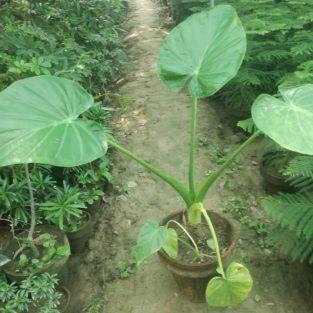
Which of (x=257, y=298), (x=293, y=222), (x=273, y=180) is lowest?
(x=257, y=298)

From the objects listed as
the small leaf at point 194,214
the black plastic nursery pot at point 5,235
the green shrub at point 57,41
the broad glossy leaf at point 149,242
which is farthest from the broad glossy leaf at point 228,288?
the green shrub at point 57,41

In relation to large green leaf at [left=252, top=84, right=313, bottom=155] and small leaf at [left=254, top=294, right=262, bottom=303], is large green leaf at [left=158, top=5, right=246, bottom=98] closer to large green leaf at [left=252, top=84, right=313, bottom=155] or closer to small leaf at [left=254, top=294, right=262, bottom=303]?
large green leaf at [left=252, top=84, right=313, bottom=155]

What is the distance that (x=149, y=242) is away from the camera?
6.22 ft

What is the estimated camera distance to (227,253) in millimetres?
2191

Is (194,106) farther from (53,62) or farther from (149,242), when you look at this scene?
(53,62)

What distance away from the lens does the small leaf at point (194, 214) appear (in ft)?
7.13

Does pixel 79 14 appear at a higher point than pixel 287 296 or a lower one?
higher

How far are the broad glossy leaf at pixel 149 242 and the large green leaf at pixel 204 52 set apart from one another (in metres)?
0.70

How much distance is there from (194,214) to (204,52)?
0.90m

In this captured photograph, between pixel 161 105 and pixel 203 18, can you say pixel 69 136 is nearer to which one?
pixel 203 18

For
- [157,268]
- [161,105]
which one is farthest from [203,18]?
[161,105]

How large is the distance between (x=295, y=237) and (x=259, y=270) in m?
0.43

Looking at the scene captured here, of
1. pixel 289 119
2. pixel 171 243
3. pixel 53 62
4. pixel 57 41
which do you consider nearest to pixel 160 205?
pixel 171 243

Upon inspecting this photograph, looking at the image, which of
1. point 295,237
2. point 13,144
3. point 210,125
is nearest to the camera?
point 13,144
